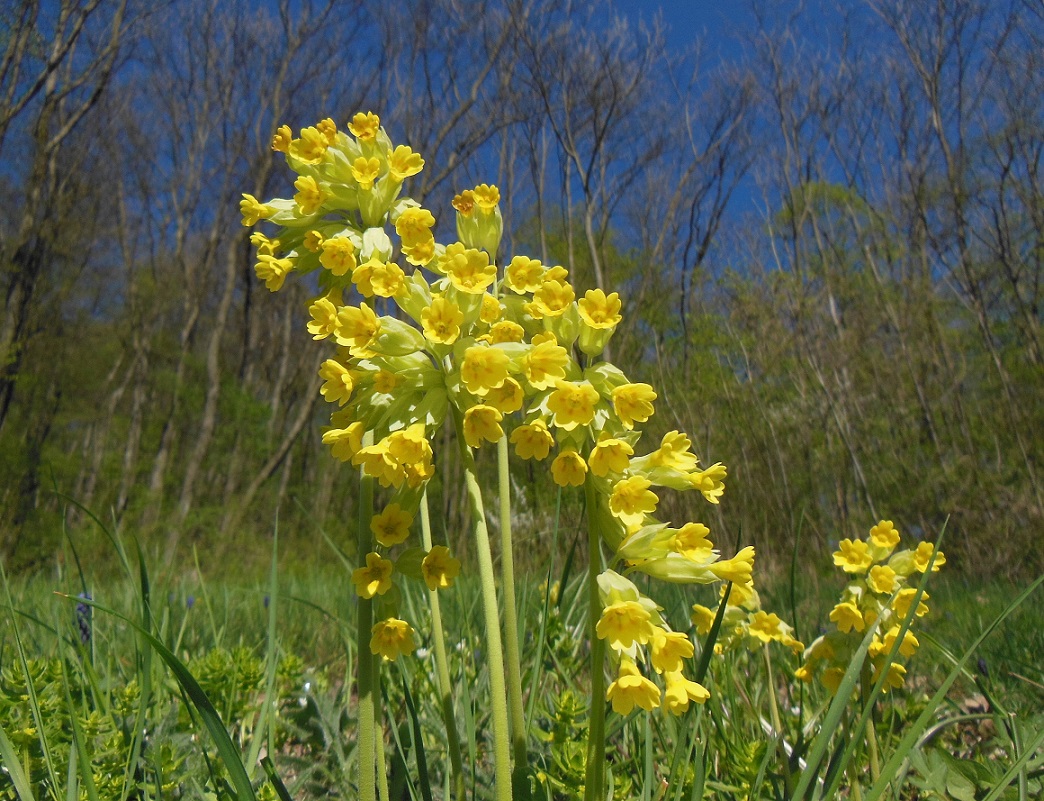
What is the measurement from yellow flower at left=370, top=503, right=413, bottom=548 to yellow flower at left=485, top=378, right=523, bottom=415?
198 millimetres

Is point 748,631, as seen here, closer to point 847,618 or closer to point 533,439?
point 847,618

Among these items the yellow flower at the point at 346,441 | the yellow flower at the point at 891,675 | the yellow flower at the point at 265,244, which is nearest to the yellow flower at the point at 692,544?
the yellow flower at the point at 346,441

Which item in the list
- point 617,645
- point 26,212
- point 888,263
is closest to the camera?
point 617,645

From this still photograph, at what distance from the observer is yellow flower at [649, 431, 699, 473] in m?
0.95

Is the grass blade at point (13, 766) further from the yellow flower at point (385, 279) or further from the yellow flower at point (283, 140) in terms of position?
the yellow flower at point (283, 140)

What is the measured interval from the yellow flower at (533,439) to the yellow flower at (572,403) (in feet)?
0.08

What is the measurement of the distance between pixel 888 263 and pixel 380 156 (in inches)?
507

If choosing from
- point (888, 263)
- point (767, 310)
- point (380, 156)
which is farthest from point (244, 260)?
point (380, 156)

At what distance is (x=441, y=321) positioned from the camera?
2.94 feet

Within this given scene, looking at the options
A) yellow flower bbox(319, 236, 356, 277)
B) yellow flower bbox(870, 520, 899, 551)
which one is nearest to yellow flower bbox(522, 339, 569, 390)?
yellow flower bbox(319, 236, 356, 277)

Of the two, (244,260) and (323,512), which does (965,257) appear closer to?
(323,512)

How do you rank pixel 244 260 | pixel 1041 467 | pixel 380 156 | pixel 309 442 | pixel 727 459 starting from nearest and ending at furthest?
pixel 380 156
pixel 727 459
pixel 1041 467
pixel 244 260
pixel 309 442

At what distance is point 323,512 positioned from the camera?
16.4m

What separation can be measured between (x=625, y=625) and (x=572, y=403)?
27 cm
